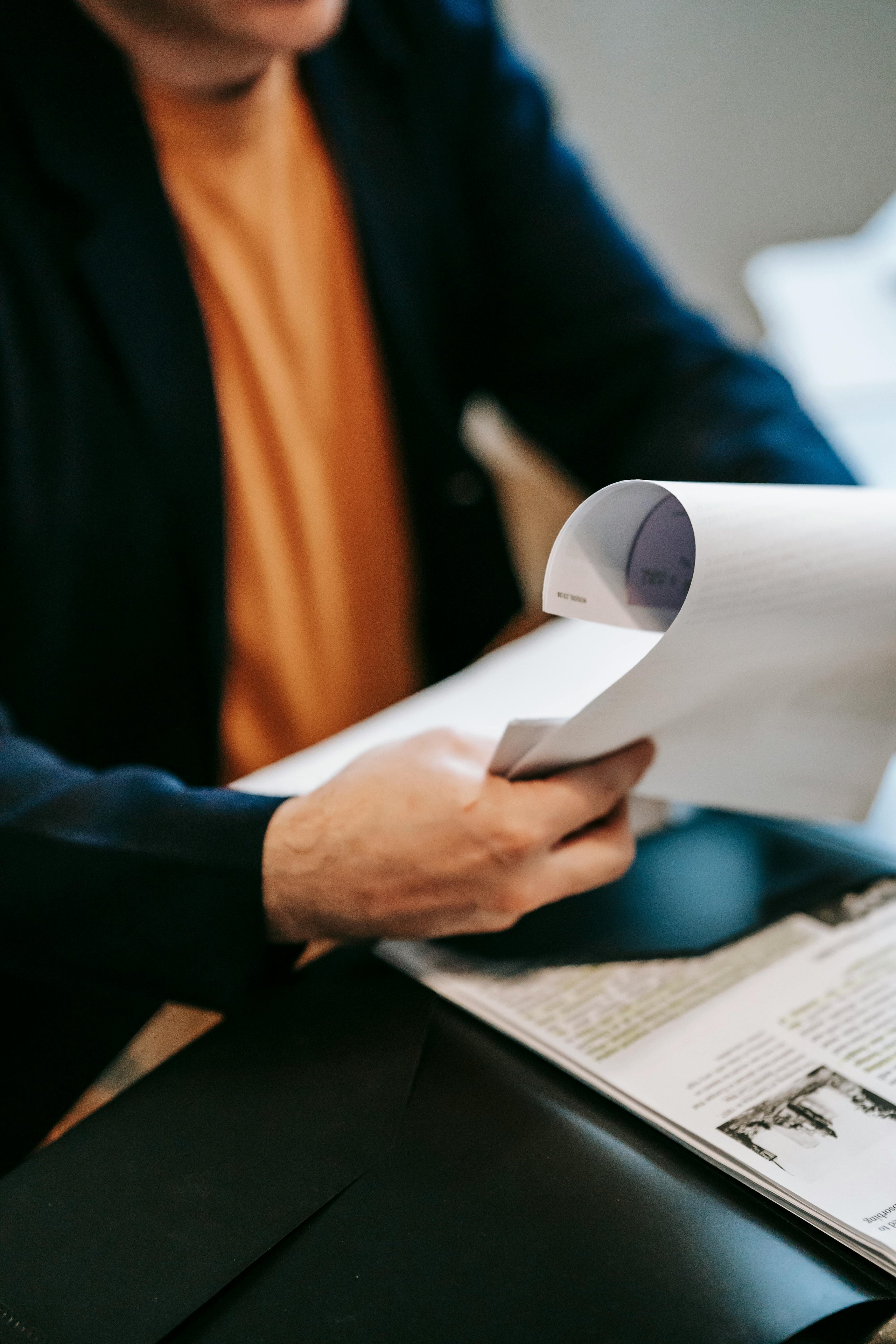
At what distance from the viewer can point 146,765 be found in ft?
2.70

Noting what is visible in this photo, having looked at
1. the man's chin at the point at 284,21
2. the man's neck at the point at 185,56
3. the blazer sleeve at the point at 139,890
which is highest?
the man's chin at the point at 284,21

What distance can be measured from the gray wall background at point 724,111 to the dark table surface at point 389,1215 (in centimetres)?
129

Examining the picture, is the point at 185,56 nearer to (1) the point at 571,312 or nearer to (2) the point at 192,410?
(2) the point at 192,410

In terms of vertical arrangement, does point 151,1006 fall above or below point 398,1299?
below

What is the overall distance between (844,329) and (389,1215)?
4.14ft

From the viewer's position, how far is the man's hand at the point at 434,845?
0.40 m

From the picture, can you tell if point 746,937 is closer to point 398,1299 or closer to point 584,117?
point 398,1299

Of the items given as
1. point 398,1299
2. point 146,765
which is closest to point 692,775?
point 398,1299

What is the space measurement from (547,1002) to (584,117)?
1.55 m

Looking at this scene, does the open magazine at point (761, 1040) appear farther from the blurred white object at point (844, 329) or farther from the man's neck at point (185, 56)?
the man's neck at point (185, 56)

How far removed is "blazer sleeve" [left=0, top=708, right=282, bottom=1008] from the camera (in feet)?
1.40

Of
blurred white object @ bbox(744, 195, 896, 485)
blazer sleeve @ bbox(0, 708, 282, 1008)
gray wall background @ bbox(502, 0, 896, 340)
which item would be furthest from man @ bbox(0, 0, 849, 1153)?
gray wall background @ bbox(502, 0, 896, 340)

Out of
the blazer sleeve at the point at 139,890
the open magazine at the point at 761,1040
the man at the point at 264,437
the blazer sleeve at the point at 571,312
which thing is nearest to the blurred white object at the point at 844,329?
the blazer sleeve at the point at 571,312

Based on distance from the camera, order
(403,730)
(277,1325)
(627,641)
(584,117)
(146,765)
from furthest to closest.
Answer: (584,117) < (146,765) < (403,730) < (627,641) < (277,1325)
